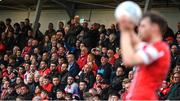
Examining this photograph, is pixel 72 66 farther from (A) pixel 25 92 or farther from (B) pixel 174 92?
(B) pixel 174 92

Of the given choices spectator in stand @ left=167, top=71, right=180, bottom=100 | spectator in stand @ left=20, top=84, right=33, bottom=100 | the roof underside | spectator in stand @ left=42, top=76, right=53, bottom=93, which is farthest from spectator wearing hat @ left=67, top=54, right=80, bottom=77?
the roof underside

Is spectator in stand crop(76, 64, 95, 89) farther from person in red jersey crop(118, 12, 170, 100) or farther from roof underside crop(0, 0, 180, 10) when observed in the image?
person in red jersey crop(118, 12, 170, 100)

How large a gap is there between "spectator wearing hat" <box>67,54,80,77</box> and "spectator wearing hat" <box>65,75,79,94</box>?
1.22 feet

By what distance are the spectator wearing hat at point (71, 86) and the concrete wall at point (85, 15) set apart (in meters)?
4.41

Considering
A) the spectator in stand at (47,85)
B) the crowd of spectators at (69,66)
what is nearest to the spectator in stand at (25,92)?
the crowd of spectators at (69,66)

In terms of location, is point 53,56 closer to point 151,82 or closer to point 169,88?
point 169,88

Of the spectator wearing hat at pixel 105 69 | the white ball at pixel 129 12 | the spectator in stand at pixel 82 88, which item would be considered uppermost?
the white ball at pixel 129 12

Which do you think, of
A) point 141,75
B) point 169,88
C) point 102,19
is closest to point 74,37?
point 102,19

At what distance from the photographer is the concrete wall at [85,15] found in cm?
1330

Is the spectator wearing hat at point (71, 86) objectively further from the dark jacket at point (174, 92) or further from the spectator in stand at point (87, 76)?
the dark jacket at point (174, 92)

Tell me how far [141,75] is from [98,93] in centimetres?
571

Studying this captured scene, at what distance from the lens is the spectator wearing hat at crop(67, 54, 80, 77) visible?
10.6 metres

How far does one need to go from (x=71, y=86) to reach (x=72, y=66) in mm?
839

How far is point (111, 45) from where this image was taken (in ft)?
36.1
